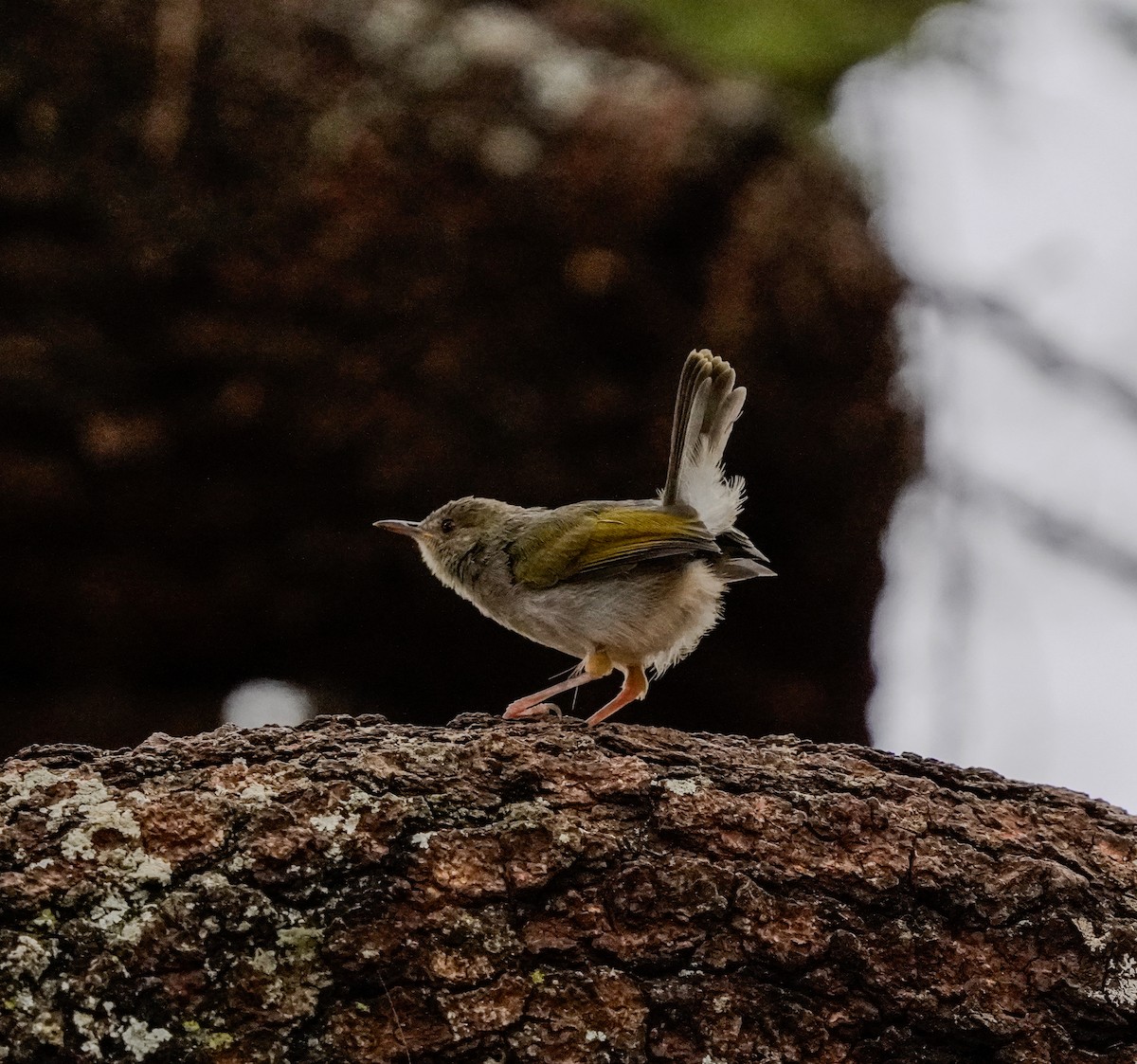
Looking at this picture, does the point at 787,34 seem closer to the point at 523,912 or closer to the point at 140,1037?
the point at 523,912

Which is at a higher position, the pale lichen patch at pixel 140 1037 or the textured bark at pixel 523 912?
the textured bark at pixel 523 912

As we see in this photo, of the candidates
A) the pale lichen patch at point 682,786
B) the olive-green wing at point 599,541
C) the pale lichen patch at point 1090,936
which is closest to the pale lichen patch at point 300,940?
the pale lichen patch at point 682,786

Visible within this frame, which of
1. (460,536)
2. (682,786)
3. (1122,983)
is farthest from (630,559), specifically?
(1122,983)

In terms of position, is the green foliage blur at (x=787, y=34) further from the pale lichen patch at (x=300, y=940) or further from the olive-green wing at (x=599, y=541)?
the pale lichen patch at (x=300, y=940)

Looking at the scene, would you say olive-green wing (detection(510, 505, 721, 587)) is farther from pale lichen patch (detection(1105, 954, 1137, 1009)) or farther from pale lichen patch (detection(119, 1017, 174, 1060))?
pale lichen patch (detection(119, 1017, 174, 1060))

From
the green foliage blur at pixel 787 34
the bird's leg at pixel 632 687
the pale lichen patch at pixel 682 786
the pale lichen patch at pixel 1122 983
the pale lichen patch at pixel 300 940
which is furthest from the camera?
the green foliage blur at pixel 787 34

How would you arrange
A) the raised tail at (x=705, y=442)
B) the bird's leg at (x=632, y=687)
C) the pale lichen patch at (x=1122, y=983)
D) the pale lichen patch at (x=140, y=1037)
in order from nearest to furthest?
the pale lichen patch at (x=140, y=1037), the pale lichen patch at (x=1122, y=983), the raised tail at (x=705, y=442), the bird's leg at (x=632, y=687)
